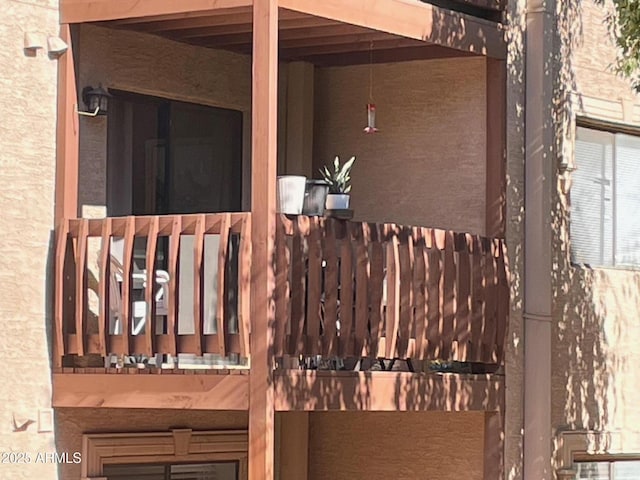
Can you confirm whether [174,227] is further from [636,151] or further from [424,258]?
[636,151]

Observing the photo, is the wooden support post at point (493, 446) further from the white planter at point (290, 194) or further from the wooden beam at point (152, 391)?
the wooden beam at point (152, 391)

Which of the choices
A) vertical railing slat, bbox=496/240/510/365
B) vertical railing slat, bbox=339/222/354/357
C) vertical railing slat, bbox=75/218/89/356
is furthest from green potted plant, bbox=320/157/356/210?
vertical railing slat, bbox=75/218/89/356

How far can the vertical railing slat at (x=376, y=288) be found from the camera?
12.4 m

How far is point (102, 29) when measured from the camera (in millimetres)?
13359

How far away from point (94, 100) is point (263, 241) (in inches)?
88.4

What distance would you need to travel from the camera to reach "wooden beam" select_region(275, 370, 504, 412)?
1176cm

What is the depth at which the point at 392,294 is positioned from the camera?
41.0 ft

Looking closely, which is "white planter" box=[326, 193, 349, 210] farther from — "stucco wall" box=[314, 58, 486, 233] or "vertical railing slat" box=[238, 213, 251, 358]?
"stucco wall" box=[314, 58, 486, 233]

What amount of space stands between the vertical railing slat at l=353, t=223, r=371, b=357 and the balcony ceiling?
177 centimetres

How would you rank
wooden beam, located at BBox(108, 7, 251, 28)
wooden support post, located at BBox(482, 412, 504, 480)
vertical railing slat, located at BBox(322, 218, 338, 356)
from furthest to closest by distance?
wooden support post, located at BBox(482, 412, 504, 480) → wooden beam, located at BBox(108, 7, 251, 28) → vertical railing slat, located at BBox(322, 218, 338, 356)

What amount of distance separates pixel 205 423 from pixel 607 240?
4.32 m

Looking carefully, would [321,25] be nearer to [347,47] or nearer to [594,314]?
[347,47]

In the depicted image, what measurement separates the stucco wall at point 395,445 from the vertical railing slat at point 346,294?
2.19 m

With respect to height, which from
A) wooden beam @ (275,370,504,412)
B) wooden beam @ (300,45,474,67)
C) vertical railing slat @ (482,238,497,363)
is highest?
wooden beam @ (300,45,474,67)
